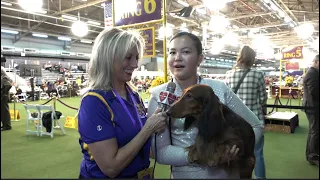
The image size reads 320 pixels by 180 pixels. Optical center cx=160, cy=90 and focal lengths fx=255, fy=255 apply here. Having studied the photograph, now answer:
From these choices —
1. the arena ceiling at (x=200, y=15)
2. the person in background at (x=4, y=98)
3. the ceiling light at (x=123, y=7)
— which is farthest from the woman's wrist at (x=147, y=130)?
the arena ceiling at (x=200, y=15)

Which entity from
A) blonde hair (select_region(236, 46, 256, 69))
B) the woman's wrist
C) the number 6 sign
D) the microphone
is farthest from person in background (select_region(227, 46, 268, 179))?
the woman's wrist

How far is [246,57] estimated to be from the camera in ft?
10.6

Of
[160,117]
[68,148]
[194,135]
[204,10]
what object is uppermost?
[204,10]

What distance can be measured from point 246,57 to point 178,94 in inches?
77.2

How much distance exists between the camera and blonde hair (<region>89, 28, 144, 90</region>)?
130 centimetres

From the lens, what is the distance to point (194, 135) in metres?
1.43

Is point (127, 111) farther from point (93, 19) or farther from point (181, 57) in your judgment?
point (93, 19)

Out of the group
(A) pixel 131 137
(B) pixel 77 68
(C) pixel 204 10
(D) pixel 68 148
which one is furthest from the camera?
(B) pixel 77 68

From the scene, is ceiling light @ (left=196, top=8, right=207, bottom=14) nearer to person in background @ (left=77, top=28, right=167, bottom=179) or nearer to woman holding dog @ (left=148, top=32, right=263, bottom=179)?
woman holding dog @ (left=148, top=32, right=263, bottom=179)

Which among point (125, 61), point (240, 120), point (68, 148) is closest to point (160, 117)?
point (125, 61)

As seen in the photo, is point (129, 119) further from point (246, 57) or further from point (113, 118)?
point (246, 57)

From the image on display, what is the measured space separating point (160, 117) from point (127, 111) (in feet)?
0.61

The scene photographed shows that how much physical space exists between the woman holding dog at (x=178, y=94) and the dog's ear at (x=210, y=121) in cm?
17

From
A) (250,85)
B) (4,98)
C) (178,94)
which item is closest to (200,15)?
(250,85)
